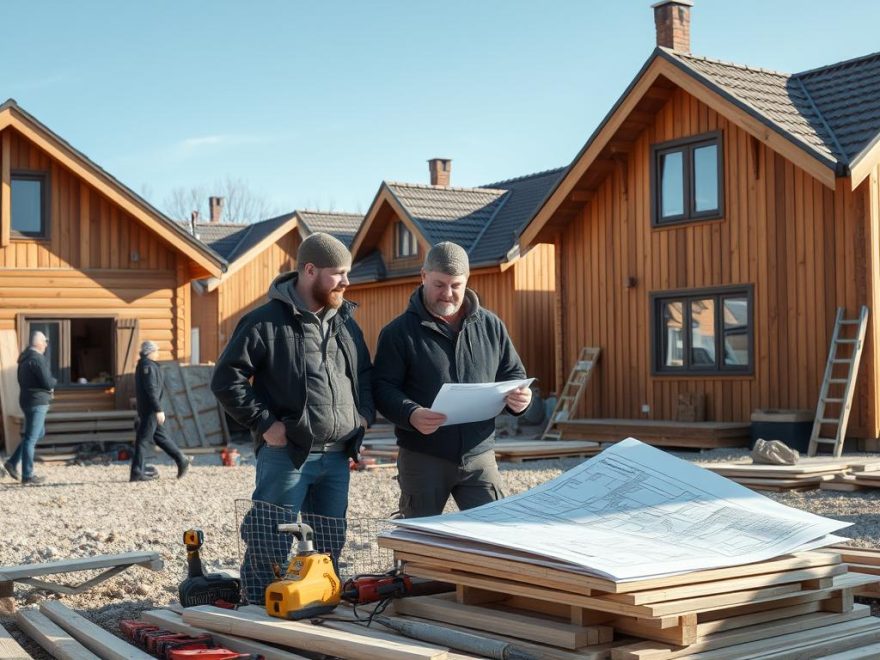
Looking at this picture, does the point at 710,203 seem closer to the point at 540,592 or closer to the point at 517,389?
the point at 517,389

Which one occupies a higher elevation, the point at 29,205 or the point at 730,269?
the point at 29,205

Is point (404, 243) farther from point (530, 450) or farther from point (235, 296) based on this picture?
point (530, 450)

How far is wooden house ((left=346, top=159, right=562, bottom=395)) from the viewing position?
2288 cm

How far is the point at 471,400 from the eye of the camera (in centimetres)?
509

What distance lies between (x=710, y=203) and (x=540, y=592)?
47.2 feet

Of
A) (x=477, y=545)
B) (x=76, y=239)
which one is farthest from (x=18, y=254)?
(x=477, y=545)

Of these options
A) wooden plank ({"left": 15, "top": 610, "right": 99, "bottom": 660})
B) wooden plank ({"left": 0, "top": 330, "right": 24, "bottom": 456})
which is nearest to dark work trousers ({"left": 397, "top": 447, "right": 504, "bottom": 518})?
wooden plank ({"left": 15, "top": 610, "right": 99, "bottom": 660})

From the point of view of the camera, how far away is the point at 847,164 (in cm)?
1427

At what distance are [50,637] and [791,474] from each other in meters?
8.35

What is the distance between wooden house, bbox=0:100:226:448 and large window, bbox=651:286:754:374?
779 cm

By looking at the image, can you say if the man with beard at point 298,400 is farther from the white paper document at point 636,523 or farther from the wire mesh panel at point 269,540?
the white paper document at point 636,523

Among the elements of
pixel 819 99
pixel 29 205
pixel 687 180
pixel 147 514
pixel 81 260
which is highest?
pixel 819 99

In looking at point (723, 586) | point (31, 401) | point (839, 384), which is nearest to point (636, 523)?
point (723, 586)

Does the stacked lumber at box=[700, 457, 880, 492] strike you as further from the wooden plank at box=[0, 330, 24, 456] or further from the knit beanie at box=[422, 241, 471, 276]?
the wooden plank at box=[0, 330, 24, 456]
